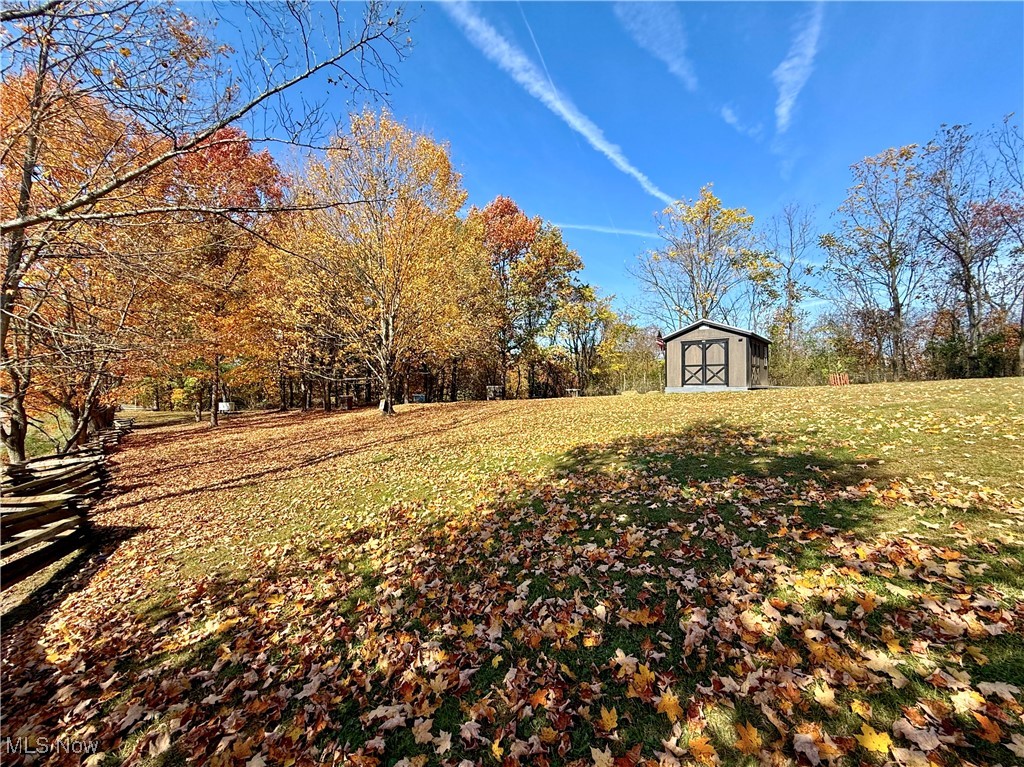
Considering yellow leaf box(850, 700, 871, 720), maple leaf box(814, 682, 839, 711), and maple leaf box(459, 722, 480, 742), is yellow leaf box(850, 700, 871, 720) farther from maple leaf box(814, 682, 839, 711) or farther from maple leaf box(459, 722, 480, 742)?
maple leaf box(459, 722, 480, 742)

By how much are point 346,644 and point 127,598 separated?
13.1 ft

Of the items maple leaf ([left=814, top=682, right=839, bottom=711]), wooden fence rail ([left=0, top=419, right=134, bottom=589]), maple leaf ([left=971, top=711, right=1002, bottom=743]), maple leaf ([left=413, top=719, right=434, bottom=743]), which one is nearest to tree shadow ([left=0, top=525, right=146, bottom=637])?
wooden fence rail ([left=0, top=419, right=134, bottom=589])

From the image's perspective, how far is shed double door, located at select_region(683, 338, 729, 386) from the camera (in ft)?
67.8

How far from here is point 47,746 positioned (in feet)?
10.0

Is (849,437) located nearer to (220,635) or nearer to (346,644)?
(346,644)

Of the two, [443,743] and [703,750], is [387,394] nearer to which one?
[443,743]

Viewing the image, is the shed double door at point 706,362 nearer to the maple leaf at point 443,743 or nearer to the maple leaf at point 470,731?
the maple leaf at point 470,731

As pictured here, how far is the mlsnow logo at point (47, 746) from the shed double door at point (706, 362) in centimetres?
2283

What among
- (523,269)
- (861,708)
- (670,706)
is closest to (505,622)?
(670,706)

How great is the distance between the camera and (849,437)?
290 inches

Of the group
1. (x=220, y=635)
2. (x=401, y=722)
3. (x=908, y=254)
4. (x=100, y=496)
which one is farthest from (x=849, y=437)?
(x=908, y=254)

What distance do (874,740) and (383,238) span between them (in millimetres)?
18073

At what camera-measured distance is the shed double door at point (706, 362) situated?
67.8ft

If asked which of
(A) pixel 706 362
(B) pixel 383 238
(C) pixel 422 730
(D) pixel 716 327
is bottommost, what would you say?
(C) pixel 422 730
